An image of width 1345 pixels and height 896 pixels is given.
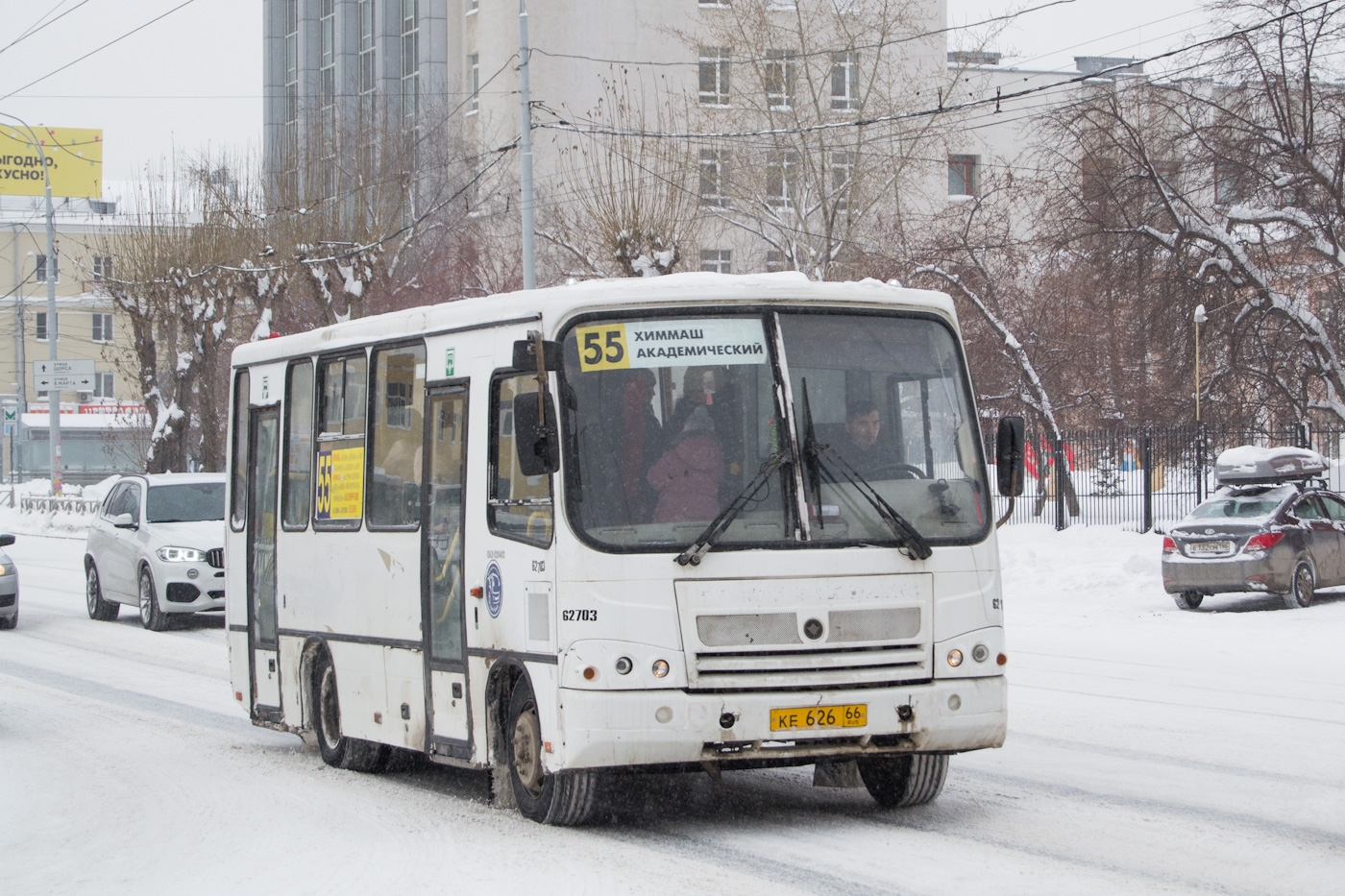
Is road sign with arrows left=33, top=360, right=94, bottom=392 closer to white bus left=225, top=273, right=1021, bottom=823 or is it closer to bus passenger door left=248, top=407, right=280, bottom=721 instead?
bus passenger door left=248, top=407, right=280, bottom=721

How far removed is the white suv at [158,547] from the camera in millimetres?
20312

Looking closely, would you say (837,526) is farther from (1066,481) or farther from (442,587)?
(1066,481)

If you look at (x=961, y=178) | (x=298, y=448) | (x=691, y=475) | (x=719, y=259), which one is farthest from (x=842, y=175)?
(x=691, y=475)

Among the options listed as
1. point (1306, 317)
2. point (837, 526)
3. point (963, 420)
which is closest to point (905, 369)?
point (963, 420)

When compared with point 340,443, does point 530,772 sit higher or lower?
lower

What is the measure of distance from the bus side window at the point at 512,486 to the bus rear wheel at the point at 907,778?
2.07m

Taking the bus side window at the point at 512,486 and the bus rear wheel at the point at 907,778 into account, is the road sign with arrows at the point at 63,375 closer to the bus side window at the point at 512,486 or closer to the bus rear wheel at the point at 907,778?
the bus side window at the point at 512,486

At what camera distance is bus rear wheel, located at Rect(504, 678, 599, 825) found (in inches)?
318

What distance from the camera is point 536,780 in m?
8.25

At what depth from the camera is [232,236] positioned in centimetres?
4478

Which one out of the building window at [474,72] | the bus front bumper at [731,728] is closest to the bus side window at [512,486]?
the bus front bumper at [731,728]

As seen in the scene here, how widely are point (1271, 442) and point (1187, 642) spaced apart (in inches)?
482

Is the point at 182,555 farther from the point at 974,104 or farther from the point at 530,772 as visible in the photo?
the point at 530,772

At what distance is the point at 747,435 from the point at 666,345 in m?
0.59
